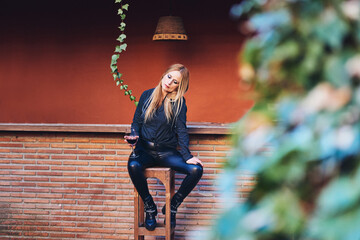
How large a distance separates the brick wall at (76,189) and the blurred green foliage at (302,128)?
354cm

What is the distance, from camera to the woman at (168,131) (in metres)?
3.83

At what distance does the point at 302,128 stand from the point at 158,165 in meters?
3.15

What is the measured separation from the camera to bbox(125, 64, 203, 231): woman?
12.6 ft

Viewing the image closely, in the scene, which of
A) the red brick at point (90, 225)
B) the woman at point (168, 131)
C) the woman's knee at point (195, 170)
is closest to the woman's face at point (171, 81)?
the woman at point (168, 131)

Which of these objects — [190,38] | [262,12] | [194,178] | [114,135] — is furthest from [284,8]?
[190,38]

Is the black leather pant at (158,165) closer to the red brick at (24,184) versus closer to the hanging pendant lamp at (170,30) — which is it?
the red brick at (24,184)

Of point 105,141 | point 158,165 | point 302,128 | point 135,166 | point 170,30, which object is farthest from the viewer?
point 170,30

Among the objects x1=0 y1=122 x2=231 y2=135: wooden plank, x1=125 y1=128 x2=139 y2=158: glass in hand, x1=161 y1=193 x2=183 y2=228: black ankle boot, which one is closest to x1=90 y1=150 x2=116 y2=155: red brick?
x1=0 y1=122 x2=231 y2=135: wooden plank

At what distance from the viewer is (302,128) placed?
0.81 m

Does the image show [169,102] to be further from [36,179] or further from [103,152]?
[36,179]

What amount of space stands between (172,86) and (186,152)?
22.9 inches

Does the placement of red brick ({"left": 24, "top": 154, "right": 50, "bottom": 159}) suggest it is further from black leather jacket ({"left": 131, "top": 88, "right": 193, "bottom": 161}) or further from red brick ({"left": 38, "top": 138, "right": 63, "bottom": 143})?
black leather jacket ({"left": 131, "top": 88, "right": 193, "bottom": 161})

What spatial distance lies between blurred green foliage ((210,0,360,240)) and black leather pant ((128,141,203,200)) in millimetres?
2841

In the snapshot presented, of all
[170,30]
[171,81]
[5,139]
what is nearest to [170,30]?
[170,30]
